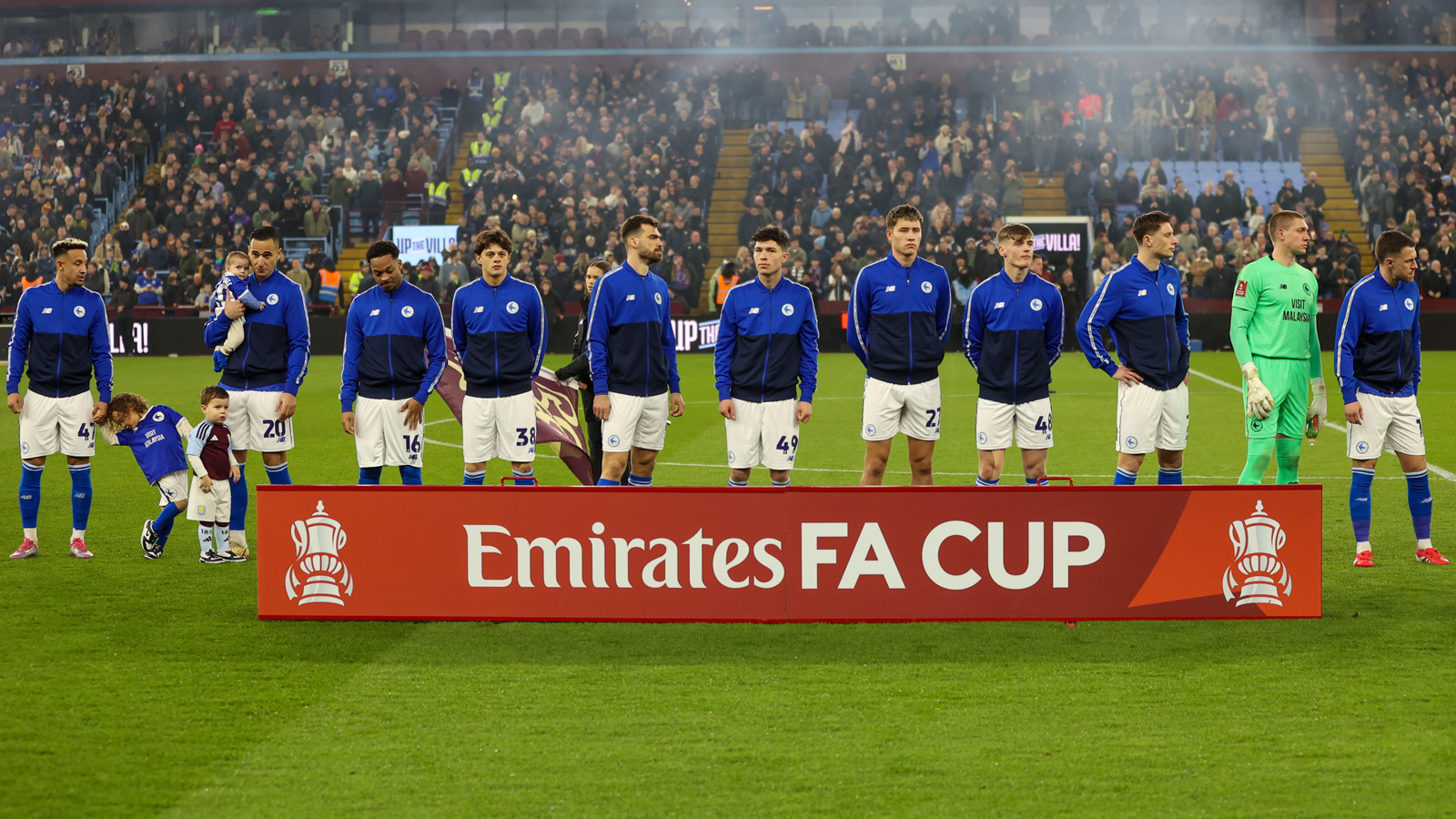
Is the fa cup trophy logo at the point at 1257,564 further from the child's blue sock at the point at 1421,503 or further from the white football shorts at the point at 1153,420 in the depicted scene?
the child's blue sock at the point at 1421,503

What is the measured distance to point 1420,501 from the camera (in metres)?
7.95

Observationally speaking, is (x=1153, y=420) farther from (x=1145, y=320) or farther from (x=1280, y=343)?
(x=1280, y=343)

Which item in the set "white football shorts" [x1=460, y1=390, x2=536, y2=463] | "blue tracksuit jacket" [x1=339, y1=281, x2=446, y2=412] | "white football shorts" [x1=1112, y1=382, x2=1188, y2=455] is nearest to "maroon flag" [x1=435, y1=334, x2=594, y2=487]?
"white football shorts" [x1=460, y1=390, x2=536, y2=463]

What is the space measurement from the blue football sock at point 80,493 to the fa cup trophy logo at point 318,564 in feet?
8.48

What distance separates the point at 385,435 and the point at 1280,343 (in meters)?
5.63

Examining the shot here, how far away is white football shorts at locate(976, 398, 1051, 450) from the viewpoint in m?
8.10

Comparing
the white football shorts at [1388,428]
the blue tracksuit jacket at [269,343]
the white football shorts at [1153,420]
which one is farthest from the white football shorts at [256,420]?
the white football shorts at [1388,428]

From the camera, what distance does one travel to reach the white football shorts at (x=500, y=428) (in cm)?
827

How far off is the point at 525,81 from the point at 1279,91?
63.2ft

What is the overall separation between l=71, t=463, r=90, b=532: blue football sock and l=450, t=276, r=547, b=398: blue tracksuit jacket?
2556 millimetres

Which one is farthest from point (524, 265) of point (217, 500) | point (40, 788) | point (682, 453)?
point (40, 788)

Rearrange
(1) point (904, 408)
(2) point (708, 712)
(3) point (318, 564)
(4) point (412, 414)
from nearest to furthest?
(2) point (708, 712) → (3) point (318, 564) → (4) point (412, 414) → (1) point (904, 408)

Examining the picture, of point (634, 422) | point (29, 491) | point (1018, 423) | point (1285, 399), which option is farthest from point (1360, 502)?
point (29, 491)

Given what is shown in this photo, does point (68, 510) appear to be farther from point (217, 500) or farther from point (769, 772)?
point (769, 772)
